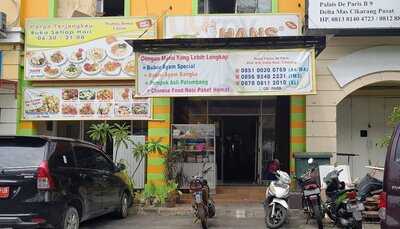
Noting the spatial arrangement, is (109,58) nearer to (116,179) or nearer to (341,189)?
(116,179)

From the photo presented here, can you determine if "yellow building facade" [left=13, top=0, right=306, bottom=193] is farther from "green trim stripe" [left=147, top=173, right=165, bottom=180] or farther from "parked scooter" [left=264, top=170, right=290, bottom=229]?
"parked scooter" [left=264, top=170, right=290, bottom=229]

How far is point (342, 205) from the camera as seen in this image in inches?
445

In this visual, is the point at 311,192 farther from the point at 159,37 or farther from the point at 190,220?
the point at 159,37

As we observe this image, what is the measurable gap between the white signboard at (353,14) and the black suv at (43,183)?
6863mm

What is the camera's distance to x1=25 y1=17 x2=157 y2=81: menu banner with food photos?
52.7ft

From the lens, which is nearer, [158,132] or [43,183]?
[43,183]

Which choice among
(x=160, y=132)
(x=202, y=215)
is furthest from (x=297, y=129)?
(x=202, y=215)

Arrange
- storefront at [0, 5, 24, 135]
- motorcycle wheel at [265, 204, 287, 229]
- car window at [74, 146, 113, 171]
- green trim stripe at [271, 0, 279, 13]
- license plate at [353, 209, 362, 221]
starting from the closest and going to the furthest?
license plate at [353, 209, 362, 221]
car window at [74, 146, 113, 171]
motorcycle wheel at [265, 204, 287, 229]
green trim stripe at [271, 0, 279, 13]
storefront at [0, 5, 24, 135]

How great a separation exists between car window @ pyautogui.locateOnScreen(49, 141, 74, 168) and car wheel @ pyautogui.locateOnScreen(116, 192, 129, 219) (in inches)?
104

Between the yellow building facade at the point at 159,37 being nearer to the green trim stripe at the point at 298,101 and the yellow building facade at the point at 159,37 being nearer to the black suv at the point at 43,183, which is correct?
the green trim stripe at the point at 298,101

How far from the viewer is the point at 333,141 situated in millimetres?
15219

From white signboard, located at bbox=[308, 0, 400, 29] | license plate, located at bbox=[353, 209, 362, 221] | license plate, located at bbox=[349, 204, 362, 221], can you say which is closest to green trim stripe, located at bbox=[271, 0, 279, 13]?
white signboard, located at bbox=[308, 0, 400, 29]

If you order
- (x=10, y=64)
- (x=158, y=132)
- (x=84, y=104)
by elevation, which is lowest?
(x=158, y=132)

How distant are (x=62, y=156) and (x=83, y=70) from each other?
6.43 meters
